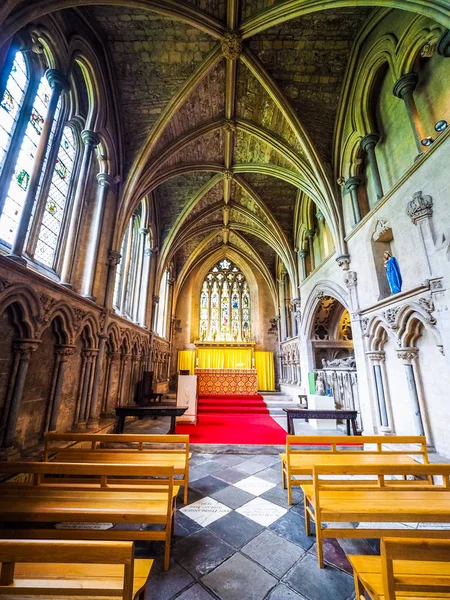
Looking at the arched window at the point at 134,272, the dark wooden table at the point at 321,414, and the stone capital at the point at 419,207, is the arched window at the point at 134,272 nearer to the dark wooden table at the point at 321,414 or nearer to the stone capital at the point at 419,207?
the dark wooden table at the point at 321,414

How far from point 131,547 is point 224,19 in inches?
347

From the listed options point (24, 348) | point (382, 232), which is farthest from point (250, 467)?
point (382, 232)

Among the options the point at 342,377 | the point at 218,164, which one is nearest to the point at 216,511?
the point at 342,377

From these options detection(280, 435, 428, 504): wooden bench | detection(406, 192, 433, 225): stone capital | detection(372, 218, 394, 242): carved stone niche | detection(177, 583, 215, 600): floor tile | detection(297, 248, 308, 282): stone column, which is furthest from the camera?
detection(297, 248, 308, 282): stone column

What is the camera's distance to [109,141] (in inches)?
263

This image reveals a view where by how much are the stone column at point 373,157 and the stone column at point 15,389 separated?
7206 mm

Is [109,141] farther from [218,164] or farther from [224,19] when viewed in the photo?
[218,164]

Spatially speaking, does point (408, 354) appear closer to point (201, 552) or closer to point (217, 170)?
point (201, 552)

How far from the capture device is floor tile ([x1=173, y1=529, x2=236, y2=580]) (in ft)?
6.45

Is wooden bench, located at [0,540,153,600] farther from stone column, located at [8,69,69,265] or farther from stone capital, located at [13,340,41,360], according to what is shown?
stone column, located at [8,69,69,265]

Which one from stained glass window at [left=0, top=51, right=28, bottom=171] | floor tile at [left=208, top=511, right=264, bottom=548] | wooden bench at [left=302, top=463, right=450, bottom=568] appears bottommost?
floor tile at [left=208, top=511, right=264, bottom=548]

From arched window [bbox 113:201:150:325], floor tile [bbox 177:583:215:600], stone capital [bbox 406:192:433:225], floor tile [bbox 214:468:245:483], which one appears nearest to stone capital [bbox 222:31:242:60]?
arched window [bbox 113:201:150:325]

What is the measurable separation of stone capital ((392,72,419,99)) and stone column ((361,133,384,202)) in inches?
39.0

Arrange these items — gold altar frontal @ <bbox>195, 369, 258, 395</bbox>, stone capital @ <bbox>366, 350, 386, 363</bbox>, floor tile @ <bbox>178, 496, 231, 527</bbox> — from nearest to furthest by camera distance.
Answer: floor tile @ <bbox>178, 496, 231, 527</bbox>
stone capital @ <bbox>366, 350, 386, 363</bbox>
gold altar frontal @ <bbox>195, 369, 258, 395</bbox>
